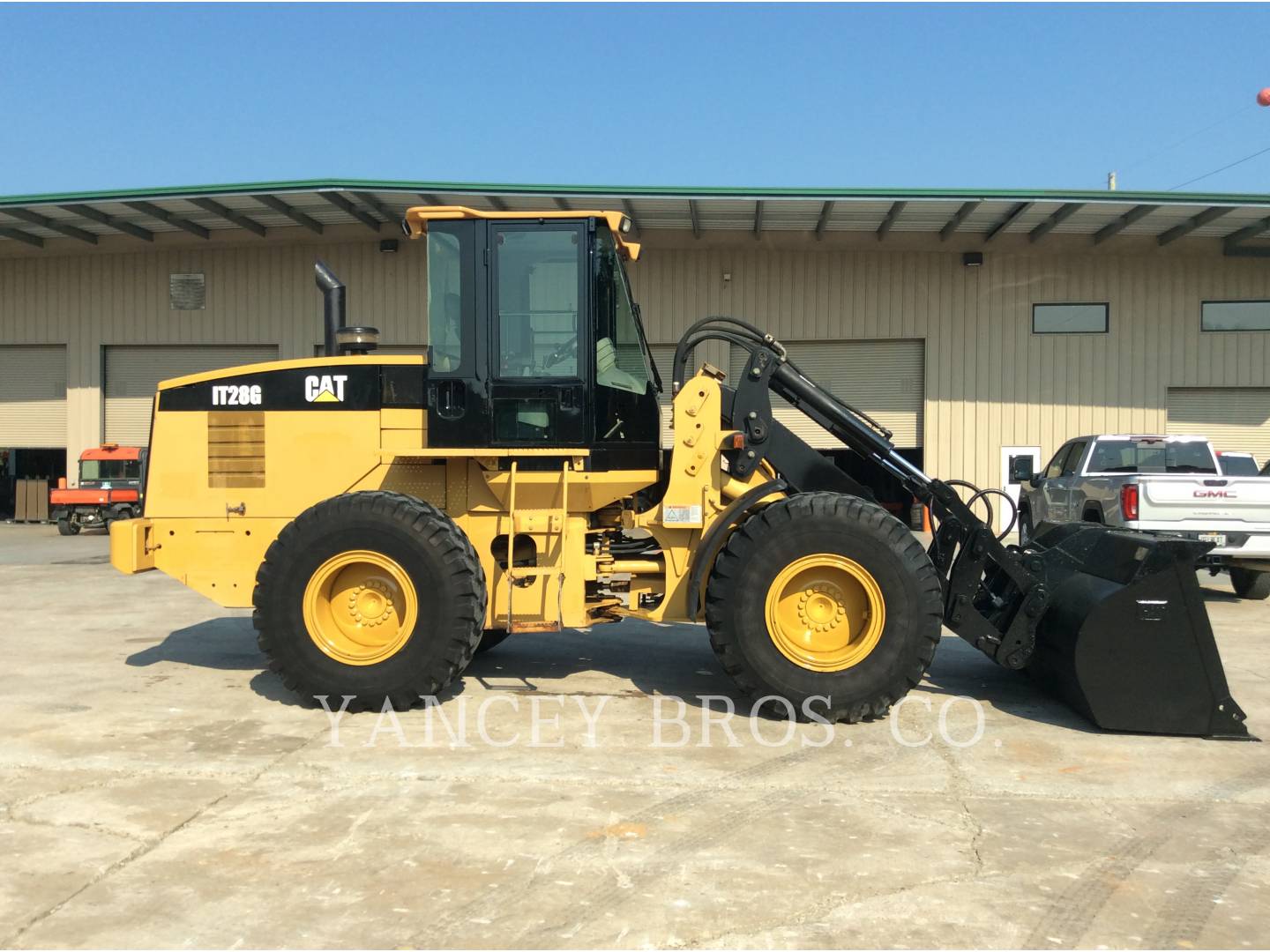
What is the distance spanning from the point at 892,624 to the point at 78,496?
20.5 meters

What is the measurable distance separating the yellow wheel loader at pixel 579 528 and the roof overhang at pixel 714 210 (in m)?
11.8

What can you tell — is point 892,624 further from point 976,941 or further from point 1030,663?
point 976,941

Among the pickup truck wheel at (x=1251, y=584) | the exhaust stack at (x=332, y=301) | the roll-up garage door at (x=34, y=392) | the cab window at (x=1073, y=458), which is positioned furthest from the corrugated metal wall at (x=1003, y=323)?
the exhaust stack at (x=332, y=301)

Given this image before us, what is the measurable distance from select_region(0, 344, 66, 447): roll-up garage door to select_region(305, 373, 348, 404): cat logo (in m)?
20.1

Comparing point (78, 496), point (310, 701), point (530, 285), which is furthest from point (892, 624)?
point (78, 496)

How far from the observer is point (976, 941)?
334 centimetres

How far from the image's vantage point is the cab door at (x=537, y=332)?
6199mm

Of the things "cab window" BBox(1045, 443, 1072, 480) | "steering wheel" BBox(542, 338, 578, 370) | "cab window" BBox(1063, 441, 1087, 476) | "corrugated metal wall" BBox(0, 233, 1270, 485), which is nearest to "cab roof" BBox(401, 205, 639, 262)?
"steering wheel" BBox(542, 338, 578, 370)

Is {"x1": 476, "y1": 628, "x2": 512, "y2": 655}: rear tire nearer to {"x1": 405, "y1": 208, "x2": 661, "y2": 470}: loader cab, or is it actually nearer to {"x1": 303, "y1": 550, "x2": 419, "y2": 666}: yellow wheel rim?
{"x1": 303, "y1": 550, "x2": 419, "y2": 666}: yellow wheel rim

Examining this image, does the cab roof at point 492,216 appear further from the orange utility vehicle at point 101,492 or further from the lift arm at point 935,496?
the orange utility vehicle at point 101,492

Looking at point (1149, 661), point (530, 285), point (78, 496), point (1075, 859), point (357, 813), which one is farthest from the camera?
point (78, 496)

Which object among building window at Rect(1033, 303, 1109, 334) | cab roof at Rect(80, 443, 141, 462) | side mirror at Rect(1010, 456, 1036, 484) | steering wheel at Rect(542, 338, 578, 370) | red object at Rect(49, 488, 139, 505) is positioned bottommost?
red object at Rect(49, 488, 139, 505)

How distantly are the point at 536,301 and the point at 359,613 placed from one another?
2.19 meters

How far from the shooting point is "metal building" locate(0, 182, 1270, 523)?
1897cm
